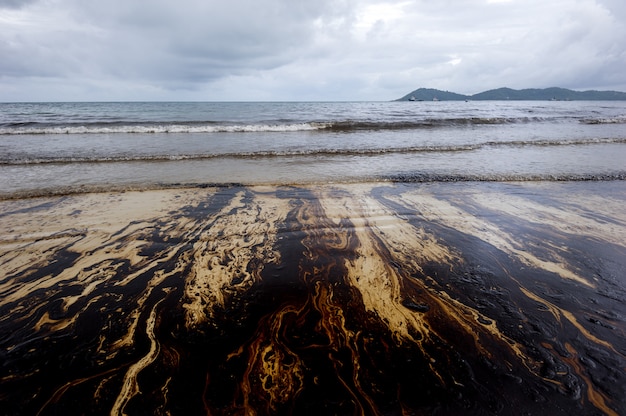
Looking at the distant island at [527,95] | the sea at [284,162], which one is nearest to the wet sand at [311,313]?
the sea at [284,162]

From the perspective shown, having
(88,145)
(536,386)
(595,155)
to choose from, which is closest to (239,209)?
(536,386)

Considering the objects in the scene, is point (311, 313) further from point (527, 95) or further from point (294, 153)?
point (527, 95)

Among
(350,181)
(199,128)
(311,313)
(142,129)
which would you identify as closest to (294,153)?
(350,181)

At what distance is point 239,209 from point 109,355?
3664mm

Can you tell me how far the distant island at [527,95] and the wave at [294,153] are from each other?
16082 cm

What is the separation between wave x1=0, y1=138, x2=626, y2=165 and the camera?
1013 cm

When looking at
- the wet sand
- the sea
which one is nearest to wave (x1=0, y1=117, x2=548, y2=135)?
the sea

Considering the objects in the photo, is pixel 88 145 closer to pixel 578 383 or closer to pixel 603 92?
pixel 578 383

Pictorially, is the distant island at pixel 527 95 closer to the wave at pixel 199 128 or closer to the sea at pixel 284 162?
the wave at pixel 199 128

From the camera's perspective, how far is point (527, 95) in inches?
6442

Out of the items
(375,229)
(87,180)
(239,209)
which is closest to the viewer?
(375,229)

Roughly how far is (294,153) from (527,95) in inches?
8207

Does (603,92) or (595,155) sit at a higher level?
(603,92)

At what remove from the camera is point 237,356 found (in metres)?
2.38
